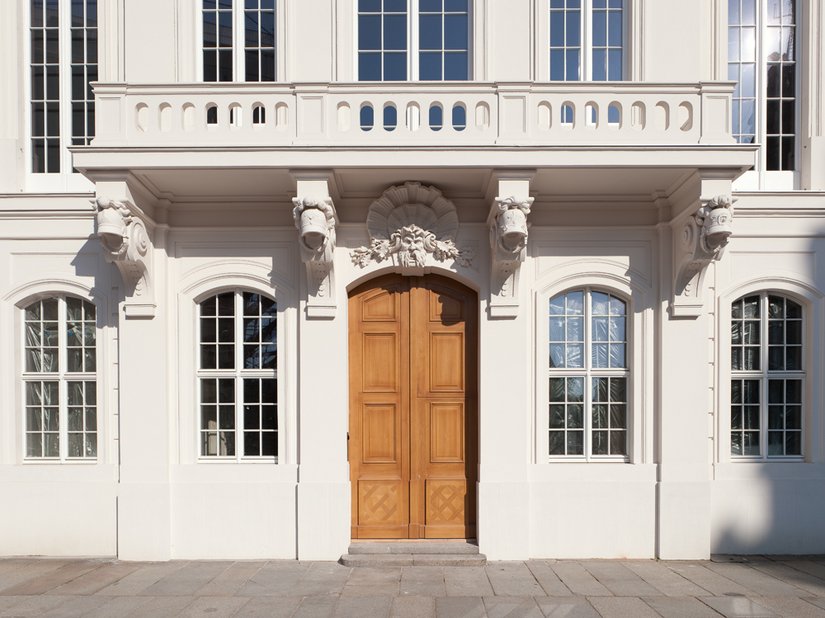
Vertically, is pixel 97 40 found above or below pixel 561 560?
above

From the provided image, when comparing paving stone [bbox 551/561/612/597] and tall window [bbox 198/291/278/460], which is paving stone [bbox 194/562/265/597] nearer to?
tall window [bbox 198/291/278/460]

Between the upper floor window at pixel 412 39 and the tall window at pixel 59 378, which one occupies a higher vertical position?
the upper floor window at pixel 412 39

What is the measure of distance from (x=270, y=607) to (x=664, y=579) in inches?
180

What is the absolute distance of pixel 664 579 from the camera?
6.99 meters

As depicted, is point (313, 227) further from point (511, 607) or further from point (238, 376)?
point (511, 607)

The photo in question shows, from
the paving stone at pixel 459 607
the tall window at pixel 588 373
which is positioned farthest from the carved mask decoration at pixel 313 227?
the paving stone at pixel 459 607

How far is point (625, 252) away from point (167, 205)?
6209 mm

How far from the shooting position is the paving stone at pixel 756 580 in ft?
21.6

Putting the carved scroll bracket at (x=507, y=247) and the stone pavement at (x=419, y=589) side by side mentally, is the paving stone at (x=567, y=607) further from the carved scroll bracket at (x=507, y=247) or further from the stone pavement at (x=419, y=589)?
the carved scroll bracket at (x=507, y=247)

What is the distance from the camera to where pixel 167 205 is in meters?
7.91

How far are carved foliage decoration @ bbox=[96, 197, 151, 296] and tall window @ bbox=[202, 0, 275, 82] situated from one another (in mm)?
2473

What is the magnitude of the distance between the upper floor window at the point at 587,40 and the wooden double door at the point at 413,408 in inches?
137

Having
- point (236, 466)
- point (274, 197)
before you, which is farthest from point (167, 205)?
point (236, 466)

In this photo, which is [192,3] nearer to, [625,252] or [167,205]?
[167,205]
